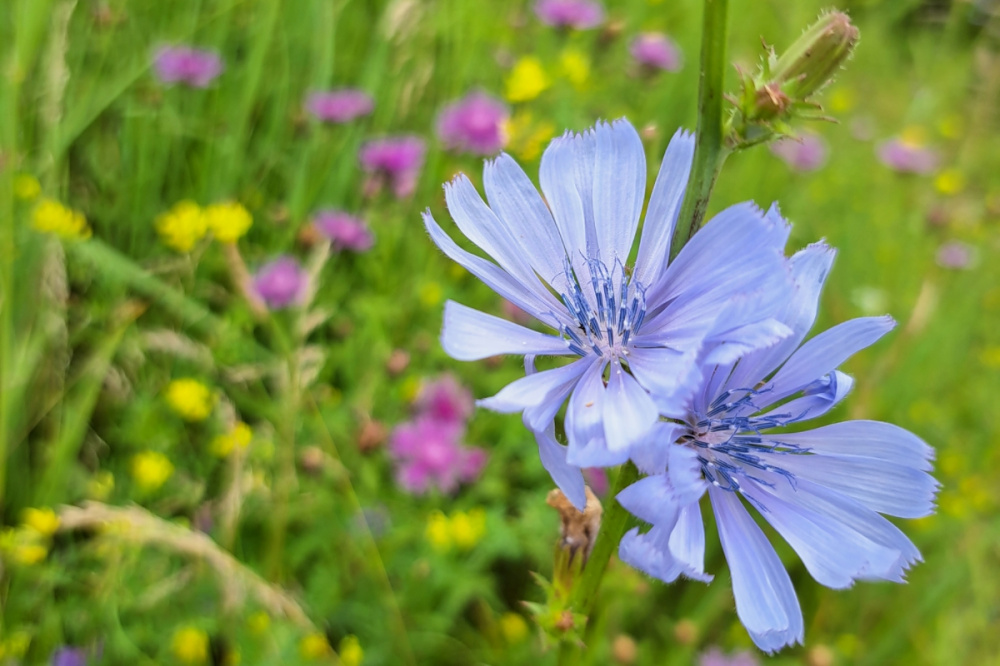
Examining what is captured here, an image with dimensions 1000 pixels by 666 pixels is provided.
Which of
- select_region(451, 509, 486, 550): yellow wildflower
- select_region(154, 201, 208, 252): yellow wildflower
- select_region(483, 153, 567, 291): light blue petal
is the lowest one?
select_region(451, 509, 486, 550): yellow wildflower

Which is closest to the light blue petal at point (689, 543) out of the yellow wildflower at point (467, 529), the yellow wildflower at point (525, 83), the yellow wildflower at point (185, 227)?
the yellow wildflower at point (467, 529)

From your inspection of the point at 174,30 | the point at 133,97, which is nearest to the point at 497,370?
the point at 133,97

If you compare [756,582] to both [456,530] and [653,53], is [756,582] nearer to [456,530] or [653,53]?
[456,530]

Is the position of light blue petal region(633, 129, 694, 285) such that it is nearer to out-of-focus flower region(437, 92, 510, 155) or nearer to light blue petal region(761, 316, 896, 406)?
light blue petal region(761, 316, 896, 406)

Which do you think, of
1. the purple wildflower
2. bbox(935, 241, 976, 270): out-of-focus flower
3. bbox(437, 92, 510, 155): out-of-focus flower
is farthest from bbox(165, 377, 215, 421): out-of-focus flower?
the purple wildflower

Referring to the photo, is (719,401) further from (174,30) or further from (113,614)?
(174,30)

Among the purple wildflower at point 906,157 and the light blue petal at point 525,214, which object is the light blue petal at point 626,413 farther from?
the purple wildflower at point 906,157

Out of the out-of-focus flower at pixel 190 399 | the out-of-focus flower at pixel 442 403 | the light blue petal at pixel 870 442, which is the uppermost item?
the light blue petal at pixel 870 442

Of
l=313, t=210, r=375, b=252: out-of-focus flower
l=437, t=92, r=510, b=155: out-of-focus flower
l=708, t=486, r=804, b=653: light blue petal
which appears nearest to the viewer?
l=708, t=486, r=804, b=653: light blue petal
